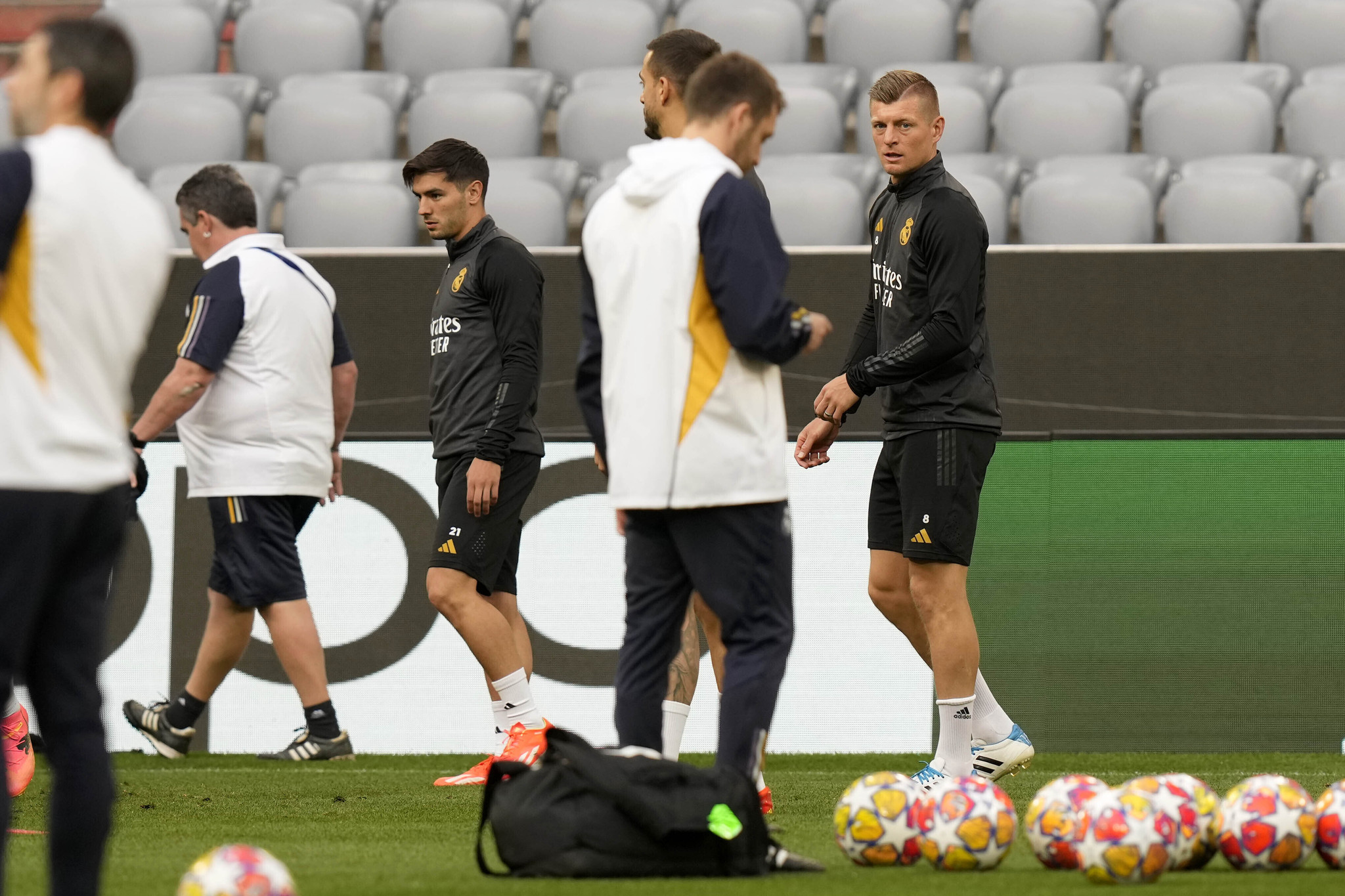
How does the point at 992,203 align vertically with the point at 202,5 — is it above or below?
below

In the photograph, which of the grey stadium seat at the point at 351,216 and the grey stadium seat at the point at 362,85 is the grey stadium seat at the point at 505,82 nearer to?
the grey stadium seat at the point at 362,85

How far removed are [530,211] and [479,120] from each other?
4.09 feet

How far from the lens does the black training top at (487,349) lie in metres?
5.33

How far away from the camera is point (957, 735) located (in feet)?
16.0

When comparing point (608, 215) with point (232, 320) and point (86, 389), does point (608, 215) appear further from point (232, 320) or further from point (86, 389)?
point (232, 320)

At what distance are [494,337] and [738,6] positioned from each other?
5059 millimetres

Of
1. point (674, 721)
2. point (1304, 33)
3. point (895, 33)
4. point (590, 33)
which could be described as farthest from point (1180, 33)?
point (674, 721)

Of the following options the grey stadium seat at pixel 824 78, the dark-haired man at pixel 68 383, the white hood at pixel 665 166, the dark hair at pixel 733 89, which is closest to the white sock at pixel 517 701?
the white hood at pixel 665 166

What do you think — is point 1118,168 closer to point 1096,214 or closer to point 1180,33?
point 1096,214

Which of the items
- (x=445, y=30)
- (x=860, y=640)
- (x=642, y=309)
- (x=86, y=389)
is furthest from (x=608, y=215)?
(x=445, y=30)

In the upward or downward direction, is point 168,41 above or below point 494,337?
above

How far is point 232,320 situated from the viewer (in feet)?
19.8

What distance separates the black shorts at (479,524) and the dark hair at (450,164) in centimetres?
89

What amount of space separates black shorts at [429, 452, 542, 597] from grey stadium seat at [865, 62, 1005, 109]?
15.2 feet
